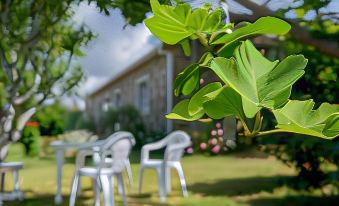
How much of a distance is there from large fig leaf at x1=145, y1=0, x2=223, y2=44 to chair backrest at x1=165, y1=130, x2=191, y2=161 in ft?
13.2

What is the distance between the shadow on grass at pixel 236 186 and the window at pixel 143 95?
3.04 metres

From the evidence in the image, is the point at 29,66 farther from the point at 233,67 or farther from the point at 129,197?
the point at 233,67

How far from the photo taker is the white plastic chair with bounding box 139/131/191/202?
430 centimetres

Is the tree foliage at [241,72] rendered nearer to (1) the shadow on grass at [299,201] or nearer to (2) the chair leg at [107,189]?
(2) the chair leg at [107,189]

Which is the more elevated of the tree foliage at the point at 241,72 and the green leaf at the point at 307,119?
the tree foliage at the point at 241,72

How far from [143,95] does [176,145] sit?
14.6ft

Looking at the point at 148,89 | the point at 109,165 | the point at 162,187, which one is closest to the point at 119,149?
the point at 109,165

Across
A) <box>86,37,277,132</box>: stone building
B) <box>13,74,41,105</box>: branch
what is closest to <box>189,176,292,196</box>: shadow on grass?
<box>86,37,277,132</box>: stone building

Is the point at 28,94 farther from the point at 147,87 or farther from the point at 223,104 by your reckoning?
the point at 147,87

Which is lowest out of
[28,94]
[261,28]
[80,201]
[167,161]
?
[80,201]

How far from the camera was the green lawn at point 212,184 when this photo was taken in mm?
4098

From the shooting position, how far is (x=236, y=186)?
478cm

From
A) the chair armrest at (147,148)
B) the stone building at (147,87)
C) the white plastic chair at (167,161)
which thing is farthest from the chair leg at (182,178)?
the stone building at (147,87)

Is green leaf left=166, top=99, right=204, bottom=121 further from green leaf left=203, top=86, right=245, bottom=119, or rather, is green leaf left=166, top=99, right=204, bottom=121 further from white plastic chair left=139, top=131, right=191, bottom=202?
white plastic chair left=139, top=131, right=191, bottom=202
